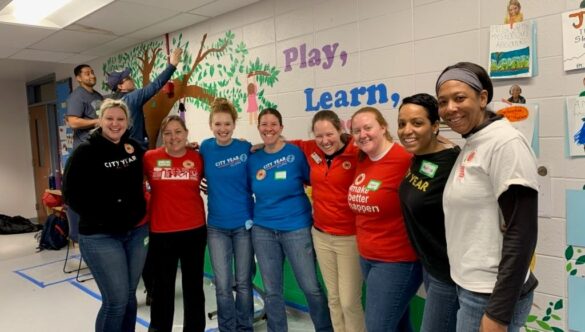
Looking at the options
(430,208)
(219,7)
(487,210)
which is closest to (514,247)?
(487,210)

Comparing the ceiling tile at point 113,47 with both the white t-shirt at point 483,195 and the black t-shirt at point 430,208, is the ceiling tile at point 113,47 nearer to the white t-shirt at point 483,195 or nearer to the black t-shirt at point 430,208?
the black t-shirt at point 430,208

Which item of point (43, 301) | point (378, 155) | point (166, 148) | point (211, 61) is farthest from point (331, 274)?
point (43, 301)

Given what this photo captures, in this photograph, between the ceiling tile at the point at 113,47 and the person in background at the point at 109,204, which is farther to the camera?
the ceiling tile at the point at 113,47

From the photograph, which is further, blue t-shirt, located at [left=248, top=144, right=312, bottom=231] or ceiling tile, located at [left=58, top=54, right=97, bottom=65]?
ceiling tile, located at [left=58, top=54, right=97, bottom=65]

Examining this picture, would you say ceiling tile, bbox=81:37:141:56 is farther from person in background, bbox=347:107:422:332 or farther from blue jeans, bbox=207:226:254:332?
person in background, bbox=347:107:422:332

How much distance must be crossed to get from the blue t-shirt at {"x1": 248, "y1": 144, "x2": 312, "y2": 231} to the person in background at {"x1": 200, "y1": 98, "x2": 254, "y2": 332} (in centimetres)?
11

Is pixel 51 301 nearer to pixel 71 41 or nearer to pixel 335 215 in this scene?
pixel 71 41

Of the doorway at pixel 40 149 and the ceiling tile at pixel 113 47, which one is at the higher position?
the ceiling tile at pixel 113 47

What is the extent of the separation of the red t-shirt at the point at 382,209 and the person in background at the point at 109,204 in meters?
1.23

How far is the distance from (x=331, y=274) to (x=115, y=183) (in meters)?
1.26

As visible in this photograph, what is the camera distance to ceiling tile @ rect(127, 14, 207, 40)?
3.66m

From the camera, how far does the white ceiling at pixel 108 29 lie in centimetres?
333

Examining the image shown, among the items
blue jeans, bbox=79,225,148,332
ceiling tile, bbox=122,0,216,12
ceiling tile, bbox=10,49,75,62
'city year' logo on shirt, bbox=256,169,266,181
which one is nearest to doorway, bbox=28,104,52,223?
ceiling tile, bbox=10,49,75,62

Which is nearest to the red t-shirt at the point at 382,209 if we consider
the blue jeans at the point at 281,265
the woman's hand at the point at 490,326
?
the blue jeans at the point at 281,265
